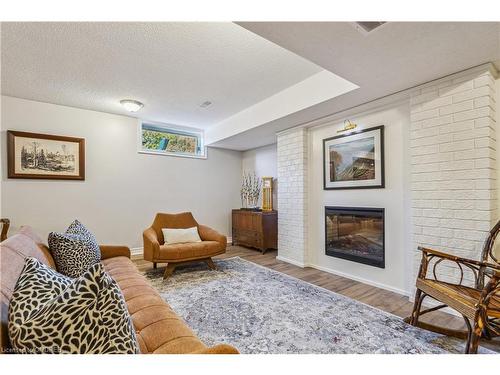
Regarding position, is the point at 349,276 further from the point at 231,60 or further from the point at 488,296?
the point at 231,60

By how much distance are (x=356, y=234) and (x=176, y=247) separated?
7.49 ft

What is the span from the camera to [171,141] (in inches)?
191

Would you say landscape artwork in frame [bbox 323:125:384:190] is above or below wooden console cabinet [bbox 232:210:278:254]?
above

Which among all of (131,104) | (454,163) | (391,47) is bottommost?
(454,163)

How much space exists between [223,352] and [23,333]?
582mm

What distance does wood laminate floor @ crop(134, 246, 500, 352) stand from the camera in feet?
6.79

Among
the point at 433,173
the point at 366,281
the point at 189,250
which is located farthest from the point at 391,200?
the point at 189,250

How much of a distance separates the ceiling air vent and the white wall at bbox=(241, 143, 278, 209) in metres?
3.36

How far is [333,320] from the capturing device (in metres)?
Answer: 2.05

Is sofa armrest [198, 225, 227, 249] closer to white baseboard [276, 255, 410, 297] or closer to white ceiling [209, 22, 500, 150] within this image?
white baseboard [276, 255, 410, 297]

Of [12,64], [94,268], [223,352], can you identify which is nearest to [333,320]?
[223,352]

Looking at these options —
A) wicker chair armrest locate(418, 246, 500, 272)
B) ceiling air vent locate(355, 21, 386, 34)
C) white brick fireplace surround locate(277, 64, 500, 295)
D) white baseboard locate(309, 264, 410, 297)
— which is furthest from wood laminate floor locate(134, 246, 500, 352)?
ceiling air vent locate(355, 21, 386, 34)
